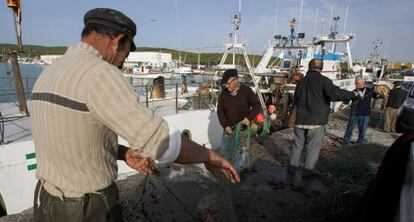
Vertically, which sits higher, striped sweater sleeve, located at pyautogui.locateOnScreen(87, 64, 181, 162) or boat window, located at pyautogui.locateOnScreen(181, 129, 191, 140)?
striped sweater sleeve, located at pyautogui.locateOnScreen(87, 64, 181, 162)

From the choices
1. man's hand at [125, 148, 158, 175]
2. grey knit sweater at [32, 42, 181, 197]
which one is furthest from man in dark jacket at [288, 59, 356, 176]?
grey knit sweater at [32, 42, 181, 197]

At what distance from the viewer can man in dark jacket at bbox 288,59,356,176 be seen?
190 inches

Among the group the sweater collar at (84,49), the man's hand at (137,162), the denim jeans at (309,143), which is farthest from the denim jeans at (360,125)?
the sweater collar at (84,49)

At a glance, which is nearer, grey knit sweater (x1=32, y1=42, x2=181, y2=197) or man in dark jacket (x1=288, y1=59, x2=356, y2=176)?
grey knit sweater (x1=32, y1=42, x2=181, y2=197)

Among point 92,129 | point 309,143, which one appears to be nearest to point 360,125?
point 309,143

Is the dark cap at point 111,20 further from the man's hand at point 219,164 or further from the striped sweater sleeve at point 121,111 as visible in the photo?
the man's hand at point 219,164

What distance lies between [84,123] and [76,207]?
0.56 metres

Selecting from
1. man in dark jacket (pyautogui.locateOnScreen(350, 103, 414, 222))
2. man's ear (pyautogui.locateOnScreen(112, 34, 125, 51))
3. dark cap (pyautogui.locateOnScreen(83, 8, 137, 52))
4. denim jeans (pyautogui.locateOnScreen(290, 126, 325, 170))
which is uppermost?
dark cap (pyautogui.locateOnScreen(83, 8, 137, 52))

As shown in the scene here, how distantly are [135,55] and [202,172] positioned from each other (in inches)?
2060

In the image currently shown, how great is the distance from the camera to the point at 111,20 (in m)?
1.49

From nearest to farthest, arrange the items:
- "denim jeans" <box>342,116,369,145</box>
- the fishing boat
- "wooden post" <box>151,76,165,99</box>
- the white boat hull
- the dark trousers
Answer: the dark trousers, the white boat hull, "denim jeans" <box>342,116,369,145</box>, "wooden post" <box>151,76,165,99</box>, the fishing boat

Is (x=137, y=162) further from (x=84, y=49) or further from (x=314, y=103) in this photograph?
(x=314, y=103)

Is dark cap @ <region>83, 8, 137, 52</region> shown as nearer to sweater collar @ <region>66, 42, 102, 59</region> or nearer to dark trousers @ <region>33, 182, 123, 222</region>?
sweater collar @ <region>66, 42, 102, 59</region>

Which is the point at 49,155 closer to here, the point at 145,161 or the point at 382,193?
the point at 145,161
